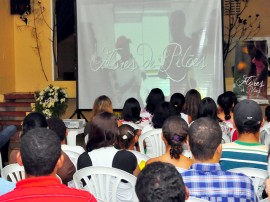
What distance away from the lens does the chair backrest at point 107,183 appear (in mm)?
2865

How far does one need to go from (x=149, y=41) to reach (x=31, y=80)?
2358 millimetres

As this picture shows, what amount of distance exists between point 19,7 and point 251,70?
4.12 metres

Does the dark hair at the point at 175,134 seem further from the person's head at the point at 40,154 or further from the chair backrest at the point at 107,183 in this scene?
the person's head at the point at 40,154

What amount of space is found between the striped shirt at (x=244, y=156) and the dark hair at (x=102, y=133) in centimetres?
74

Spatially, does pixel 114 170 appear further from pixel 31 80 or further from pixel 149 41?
pixel 31 80

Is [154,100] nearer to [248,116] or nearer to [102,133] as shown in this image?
[102,133]

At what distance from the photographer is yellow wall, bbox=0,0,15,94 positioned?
27.0 ft

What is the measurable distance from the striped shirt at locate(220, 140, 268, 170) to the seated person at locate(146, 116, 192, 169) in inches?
9.3

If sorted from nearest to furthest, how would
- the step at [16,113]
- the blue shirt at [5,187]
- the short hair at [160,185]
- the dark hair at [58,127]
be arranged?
1. the short hair at [160,185]
2. the blue shirt at [5,187]
3. the dark hair at [58,127]
4. the step at [16,113]

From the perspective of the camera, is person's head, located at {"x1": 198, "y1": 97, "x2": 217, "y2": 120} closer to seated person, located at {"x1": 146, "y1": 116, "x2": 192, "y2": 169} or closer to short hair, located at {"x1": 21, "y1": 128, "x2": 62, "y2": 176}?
seated person, located at {"x1": 146, "y1": 116, "x2": 192, "y2": 169}

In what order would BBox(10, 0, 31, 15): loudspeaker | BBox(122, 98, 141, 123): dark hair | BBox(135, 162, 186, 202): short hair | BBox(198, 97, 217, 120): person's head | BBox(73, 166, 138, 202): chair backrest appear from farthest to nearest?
BBox(10, 0, 31, 15): loudspeaker < BBox(122, 98, 141, 123): dark hair < BBox(198, 97, 217, 120): person's head < BBox(73, 166, 138, 202): chair backrest < BBox(135, 162, 186, 202): short hair

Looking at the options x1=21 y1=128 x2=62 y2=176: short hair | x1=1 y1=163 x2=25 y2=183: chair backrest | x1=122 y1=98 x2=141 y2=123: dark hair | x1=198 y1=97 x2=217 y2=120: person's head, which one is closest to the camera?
x1=21 y1=128 x2=62 y2=176: short hair


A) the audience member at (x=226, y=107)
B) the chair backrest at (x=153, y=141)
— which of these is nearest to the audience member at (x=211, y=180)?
the chair backrest at (x=153, y=141)

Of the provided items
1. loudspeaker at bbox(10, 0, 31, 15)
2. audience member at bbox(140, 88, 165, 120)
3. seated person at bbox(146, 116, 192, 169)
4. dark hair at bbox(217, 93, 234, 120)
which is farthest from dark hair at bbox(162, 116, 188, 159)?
loudspeaker at bbox(10, 0, 31, 15)
